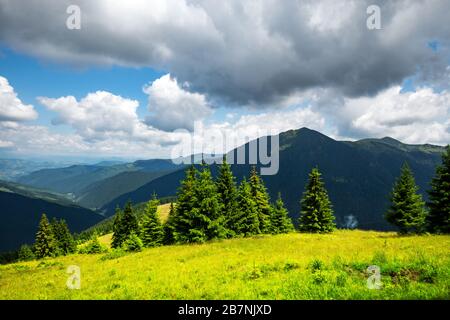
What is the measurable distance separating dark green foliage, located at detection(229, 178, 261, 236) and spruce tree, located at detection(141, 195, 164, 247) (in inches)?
→ 467

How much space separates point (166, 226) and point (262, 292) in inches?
1449

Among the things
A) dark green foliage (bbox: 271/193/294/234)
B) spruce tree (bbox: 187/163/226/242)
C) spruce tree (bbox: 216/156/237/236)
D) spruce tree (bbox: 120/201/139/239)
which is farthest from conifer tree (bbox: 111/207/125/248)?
spruce tree (bbox: 187/163/226/242)

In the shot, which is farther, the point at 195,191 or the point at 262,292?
the point at 195,191

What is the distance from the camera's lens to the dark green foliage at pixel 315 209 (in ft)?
145

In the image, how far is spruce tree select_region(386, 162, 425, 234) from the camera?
3538 cm

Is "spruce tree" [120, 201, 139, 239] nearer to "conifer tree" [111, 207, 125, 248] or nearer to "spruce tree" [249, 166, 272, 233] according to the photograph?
"conifer tree" [111, 207, 125, 248]

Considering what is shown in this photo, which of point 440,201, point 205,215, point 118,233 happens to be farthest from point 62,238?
point 440,201

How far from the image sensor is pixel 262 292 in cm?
956

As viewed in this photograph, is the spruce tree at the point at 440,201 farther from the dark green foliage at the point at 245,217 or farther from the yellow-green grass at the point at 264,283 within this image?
the yellow-green grass at the point at 264,283

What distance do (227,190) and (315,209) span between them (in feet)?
48.7

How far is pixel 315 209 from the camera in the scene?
44812 millimetres

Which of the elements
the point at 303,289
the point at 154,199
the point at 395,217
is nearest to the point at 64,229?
the point at 154,199

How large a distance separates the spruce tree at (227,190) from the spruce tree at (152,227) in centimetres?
1076
